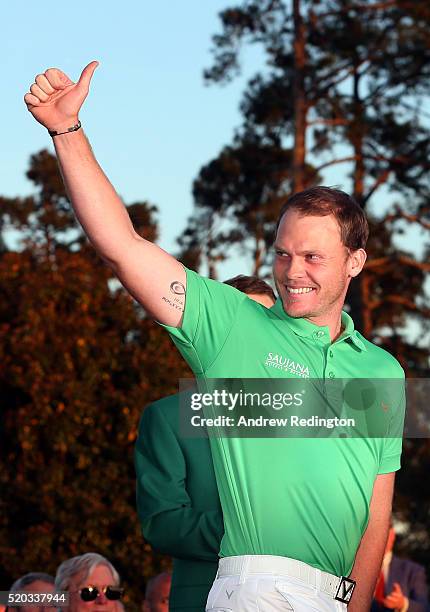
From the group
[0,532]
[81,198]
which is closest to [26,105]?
[81,198]

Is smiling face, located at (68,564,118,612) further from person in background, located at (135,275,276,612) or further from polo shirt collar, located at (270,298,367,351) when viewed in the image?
polo shirt collar, located at (270,298,367,351)

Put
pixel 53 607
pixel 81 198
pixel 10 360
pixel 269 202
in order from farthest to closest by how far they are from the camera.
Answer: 1. pixel 269 202
2. pixel 10 360
3. pixel 53 607
4. pixel 81 198

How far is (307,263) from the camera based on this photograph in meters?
3.47

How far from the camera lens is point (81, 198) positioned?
126 inches

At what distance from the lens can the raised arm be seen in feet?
10.5

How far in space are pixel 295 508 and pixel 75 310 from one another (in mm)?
13342

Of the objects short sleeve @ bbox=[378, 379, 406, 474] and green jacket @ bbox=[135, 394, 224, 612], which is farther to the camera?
green jacket @ bbox=[135, 394, 224, 612]

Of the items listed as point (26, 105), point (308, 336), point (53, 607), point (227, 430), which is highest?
point (26, 105)

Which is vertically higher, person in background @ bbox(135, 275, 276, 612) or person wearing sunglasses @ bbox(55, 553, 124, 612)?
person in background @ bbox(135, 275, 276, 612)

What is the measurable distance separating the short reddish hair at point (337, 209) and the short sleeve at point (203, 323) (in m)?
0.34

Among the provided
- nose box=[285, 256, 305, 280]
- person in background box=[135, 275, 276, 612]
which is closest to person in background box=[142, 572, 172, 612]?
person in background box=[135, 275, 276, 612]

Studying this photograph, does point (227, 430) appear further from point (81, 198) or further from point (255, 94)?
point (255, 94)

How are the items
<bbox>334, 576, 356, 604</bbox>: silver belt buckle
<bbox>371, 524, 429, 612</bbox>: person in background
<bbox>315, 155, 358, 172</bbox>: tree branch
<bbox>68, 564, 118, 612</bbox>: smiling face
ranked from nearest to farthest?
<bbox>334, 576, 356, 604</bbox>: silver belt buckle
<bbox>68, 564, 118, 612</bbox>: smiling face
<bbox>371, 524, 429, 612</bbox>: person in background
<bbox>315, 155, 358, 172</bbox>: tree branch

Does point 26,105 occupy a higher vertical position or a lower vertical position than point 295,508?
higher
